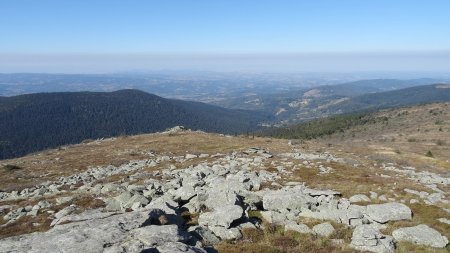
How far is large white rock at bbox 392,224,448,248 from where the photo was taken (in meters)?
19.9

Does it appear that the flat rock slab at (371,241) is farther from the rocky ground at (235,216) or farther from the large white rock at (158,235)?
the large white rock at (158,235)

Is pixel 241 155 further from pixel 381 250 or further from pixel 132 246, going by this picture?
pixel 132 246

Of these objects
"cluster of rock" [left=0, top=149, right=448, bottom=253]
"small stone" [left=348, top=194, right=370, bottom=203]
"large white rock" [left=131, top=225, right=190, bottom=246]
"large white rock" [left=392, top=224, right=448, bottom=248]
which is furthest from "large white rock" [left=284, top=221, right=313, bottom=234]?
"small stone" [left=348, top=194, right=370, bottom=203]

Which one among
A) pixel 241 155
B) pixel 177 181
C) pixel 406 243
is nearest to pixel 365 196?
pixel 406 243

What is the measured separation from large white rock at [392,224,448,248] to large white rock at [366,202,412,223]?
91.1 inches

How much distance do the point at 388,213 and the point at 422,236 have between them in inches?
139

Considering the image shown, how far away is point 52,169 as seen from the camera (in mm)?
65125

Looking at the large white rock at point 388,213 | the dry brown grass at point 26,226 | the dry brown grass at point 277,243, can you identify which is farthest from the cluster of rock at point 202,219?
the dry brown grass at point 26,226

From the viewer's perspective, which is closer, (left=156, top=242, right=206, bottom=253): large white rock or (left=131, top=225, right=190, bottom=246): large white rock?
(left=156, top=242, right=206, bottom=253): large white rock

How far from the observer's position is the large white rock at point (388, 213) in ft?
77.6

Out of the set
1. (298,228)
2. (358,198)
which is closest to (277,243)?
(298,228)

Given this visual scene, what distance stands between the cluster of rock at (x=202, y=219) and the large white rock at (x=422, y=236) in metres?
0.05

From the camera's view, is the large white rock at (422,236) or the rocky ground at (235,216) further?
the large white rock at (422,236)

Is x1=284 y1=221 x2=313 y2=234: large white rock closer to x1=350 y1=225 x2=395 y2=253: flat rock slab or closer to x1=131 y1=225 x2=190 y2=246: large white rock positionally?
x1=350 y1=225 x2=395 y2=253: flat rock slab
